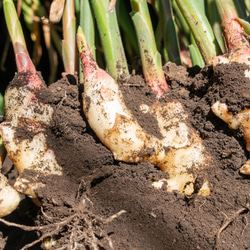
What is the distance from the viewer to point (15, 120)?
1.00 meters

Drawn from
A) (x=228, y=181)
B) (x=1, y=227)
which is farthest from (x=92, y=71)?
(x=1, y=227)

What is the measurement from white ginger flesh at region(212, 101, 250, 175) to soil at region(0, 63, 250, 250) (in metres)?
0.02

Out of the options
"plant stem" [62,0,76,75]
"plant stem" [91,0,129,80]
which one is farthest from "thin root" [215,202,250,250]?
"plant stem" [62,0,76,75]

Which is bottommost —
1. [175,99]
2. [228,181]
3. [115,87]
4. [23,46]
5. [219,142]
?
[228,181]

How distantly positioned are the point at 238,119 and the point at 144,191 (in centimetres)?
38

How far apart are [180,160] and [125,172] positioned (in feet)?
0.65

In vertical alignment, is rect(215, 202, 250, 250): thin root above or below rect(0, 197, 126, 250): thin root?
below

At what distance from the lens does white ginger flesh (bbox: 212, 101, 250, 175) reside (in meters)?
0.89

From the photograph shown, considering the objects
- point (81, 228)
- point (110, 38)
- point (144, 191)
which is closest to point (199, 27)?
point (110, 38)

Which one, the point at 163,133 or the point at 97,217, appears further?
the point at 163,133

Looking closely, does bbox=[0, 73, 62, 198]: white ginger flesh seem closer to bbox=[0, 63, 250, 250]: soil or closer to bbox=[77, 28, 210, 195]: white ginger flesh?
bbox=[0, 63, 250, 250]: soil

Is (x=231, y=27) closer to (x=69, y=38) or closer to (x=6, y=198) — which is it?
(x=69, y=38)

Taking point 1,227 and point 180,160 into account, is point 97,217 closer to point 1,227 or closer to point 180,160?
point 180,160

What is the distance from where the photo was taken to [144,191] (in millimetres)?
930
